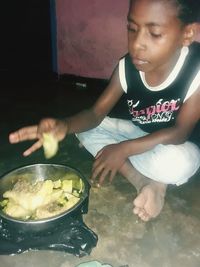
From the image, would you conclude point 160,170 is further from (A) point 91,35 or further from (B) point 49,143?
(A) point 91,35

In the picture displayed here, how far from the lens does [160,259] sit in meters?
2.06

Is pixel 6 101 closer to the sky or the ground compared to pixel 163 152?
closer to the ground

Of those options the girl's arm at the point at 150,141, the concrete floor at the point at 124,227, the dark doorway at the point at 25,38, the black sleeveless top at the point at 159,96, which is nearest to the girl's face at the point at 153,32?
the black sleeveless top at the point at 159,96

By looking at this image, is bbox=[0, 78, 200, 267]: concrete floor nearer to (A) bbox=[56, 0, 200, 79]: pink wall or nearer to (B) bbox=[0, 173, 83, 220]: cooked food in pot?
(B) bbox=[0, 173, 83, 220]: cooked food in pot

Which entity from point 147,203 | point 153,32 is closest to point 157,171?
point 147,203

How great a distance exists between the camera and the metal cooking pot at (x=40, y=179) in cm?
192

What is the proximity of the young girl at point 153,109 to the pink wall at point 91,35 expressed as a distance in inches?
78.6

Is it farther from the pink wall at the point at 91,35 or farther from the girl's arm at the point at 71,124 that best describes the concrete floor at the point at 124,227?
the pink wall at the point at 91,35

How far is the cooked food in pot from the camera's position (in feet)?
6.79

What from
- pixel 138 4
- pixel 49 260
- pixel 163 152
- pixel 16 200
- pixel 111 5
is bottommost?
pixel 49 260

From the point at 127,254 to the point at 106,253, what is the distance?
0.13 m

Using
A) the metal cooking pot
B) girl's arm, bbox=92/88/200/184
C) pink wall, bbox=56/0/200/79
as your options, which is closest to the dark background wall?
pink wall, bbox=56/0/200/79

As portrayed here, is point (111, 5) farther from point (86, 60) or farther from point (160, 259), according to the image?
point (160, 259)

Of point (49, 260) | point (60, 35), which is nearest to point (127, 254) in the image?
point (49, 260)
